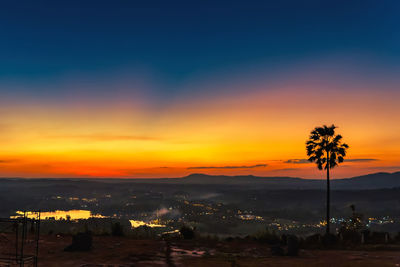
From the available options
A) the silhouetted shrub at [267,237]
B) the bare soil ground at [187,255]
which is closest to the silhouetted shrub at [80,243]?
the bare soil ground at [187,255]

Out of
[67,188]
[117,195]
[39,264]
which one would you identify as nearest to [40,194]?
[67,188]

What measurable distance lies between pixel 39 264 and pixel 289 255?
Answer: 14.4 meters

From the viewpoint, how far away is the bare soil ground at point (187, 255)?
18.2 meters

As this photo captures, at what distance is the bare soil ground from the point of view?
716 inches

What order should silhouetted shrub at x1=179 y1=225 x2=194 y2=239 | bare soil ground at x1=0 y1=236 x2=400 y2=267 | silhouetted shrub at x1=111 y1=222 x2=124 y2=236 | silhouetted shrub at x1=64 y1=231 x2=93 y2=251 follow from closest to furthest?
bare soil ground at x1=0 y1=236 x2=400 y2=267, silhouetted shrub at x1=64 y1=231 x2=93 y2=251, silhouetted shrub at x1=179 y1=225 x2=194 y2=239, silhouetted shrub at x1=111 y1=222 x2=124 y2=236

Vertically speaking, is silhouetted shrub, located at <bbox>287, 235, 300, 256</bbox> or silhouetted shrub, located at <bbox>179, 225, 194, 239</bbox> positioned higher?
silhouetted shrub, located at <bbox>287, 235, 300, 256</bbox>

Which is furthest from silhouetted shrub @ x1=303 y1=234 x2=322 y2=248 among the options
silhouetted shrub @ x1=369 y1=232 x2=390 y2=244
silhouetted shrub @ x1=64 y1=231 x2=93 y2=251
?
silhouetted shrub @ x1=64 y1=231 x2=93 y2=251

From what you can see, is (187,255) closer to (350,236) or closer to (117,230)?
(117,230)

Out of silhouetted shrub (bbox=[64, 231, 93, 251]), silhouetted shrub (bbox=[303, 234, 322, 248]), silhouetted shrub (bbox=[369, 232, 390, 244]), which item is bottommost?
silhouetted shrub (bbox=[303, 234, 322, 248])

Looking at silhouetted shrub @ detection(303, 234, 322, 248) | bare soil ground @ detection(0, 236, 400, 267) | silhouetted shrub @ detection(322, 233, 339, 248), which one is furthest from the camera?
silhouetted shrub @ detection(322, 233, 339, 248)

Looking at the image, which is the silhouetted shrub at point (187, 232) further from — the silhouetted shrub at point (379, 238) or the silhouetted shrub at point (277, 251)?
the silhouetted shrub at point (379, 238)

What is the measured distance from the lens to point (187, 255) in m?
20.8

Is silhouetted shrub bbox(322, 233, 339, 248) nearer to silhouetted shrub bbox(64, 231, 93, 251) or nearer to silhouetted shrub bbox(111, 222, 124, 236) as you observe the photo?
silhouetted shrub bbox(111, 222, 124, 236)

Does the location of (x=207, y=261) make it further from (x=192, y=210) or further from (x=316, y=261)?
(x=192, y=210)
